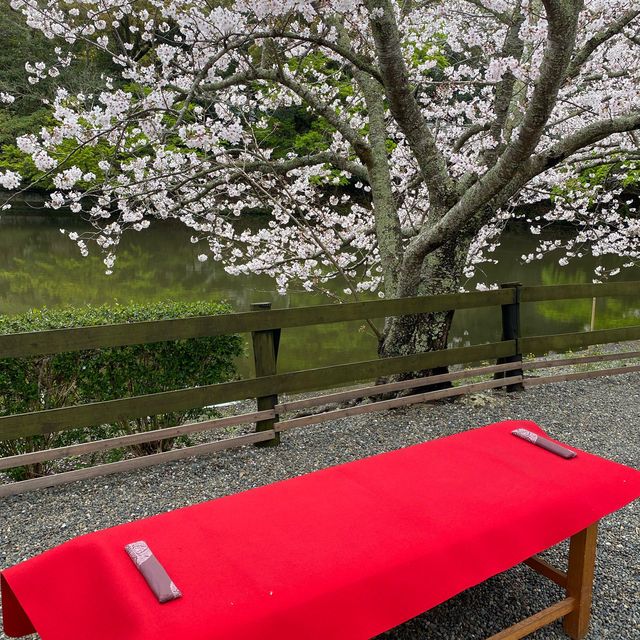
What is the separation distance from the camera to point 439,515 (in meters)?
2.17

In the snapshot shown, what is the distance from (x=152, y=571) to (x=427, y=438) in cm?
323

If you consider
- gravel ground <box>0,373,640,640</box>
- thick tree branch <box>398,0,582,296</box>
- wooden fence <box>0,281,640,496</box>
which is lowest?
gravel ground <box>0,373,640,640</box>

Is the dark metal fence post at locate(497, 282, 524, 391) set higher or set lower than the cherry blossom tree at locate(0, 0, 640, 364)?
lower

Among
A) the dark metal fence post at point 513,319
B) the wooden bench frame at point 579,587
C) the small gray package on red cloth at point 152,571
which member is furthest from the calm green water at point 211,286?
the small gray package on red cloth at point 152,571

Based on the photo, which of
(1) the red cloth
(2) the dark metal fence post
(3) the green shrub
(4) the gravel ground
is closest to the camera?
(1) the red cloth

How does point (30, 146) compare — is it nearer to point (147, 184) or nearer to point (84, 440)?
point (147, 184)

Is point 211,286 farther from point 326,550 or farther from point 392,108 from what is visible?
point 326,550

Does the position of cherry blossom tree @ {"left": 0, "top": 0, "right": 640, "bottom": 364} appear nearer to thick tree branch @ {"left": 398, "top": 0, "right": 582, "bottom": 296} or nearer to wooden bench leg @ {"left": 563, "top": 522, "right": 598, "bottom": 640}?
thick tree branch @ {"left": 398, "top": 0, "right": 582, "bottom": 296}

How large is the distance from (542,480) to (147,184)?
5913 millimetres

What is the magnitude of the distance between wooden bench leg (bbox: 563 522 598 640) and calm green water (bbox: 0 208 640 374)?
25.6 feet

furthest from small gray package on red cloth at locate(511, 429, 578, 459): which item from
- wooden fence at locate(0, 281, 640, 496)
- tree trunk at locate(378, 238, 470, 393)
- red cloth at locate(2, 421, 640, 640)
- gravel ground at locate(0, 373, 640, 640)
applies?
tree trunk at locate(378, 238, 470, 393)

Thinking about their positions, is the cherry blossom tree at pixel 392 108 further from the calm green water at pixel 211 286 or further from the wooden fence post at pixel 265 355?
the calm green water at pixel 211 286

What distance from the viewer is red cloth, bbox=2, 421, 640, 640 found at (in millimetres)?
1658

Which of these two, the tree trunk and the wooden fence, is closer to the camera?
the wooden fence
